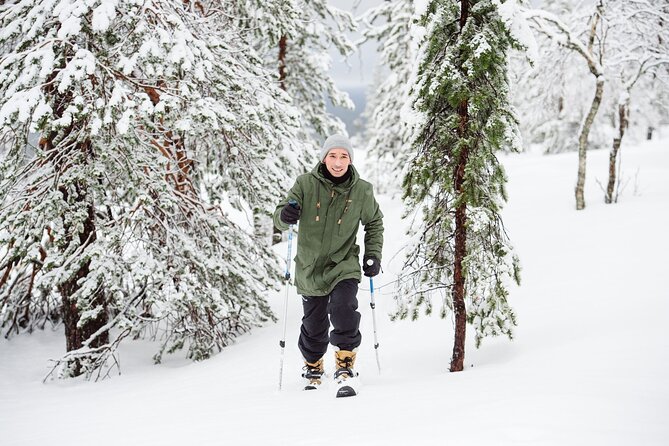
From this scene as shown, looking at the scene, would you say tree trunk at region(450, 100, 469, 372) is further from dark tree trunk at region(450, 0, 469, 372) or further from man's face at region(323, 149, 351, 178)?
man's face at region(323, 149, 351, 178)

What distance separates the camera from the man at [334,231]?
4266mm

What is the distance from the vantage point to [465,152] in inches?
178

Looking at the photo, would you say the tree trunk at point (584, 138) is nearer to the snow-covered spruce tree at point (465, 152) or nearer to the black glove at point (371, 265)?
the snow-covered spruce tree at point (465, 152)

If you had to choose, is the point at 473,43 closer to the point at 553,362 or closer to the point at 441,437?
the point at 553,362

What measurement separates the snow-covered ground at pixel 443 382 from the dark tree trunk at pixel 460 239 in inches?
10.1

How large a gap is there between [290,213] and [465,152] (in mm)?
1723

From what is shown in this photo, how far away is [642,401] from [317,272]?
8.39ft

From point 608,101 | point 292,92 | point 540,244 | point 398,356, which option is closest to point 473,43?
point 398,356

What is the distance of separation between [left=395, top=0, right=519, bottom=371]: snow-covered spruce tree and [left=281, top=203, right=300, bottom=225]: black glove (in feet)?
3.79

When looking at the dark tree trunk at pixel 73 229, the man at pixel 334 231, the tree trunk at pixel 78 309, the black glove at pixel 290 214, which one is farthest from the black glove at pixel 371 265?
the tree trunk at pixel 78 309

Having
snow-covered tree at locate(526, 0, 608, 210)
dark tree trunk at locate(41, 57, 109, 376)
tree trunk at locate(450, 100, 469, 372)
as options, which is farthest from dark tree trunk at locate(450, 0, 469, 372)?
snow-covered tree at locate(526, 0, 608, 210)

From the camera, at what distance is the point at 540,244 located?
9.13 metres

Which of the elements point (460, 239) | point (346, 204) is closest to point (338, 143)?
point (346, 204)

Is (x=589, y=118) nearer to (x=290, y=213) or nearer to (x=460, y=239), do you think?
(x=460, y=239)
